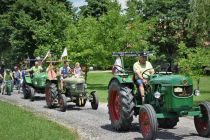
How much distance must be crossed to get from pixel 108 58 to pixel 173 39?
27628 mm

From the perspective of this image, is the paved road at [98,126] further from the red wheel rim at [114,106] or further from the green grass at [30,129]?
the green grass at [30,129]

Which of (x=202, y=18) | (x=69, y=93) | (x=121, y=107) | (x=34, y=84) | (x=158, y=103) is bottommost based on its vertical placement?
(x=121, y=107)

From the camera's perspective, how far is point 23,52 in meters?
55.2

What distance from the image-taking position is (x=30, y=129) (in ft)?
43.3

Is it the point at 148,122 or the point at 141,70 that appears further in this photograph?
the point at 141,70

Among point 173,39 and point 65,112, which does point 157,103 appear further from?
point 173,39

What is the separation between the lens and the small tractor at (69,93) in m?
19.3

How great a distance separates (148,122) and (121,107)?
1.45m

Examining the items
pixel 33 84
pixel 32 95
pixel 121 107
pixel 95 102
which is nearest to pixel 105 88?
pixel 33 84

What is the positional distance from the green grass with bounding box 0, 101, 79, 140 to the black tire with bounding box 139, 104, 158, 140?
178cm

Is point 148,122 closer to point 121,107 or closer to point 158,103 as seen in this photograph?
point 158,103

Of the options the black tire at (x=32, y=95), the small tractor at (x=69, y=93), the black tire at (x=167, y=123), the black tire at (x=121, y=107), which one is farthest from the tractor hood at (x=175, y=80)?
the black tire at (x=32, y=95)

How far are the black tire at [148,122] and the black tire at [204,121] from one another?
1356mm

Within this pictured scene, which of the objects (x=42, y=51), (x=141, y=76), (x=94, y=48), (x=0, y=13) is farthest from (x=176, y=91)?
(x=0, y=13)
